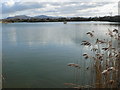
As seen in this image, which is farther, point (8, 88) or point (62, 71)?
point (62, 71)

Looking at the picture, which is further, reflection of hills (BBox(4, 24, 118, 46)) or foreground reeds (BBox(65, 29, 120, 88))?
reflection of hills (BBox(4, 24, 118, 46))

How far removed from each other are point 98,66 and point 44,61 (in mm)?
3304

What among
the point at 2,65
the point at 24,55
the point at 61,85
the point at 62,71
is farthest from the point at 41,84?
the point at 24,55

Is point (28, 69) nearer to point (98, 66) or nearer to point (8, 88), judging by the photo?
point (8, 88)

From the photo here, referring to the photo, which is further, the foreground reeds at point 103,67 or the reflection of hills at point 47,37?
the reflection of hills at point 47,37

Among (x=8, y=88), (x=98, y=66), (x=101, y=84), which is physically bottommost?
(x=8, y=88)

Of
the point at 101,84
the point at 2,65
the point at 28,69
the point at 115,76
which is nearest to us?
the point at 101,84

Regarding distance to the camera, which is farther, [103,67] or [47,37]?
[47,37]

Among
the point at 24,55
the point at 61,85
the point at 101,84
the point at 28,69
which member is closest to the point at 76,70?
the point at 61,85

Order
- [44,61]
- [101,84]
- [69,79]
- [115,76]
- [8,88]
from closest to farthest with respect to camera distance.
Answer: [101,84] → [115,76] → [8,88] → [69,79] → [44,61]

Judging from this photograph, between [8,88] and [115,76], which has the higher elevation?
[115,76]

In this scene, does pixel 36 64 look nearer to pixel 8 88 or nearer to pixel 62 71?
pixel 62 71

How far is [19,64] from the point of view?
5777mm

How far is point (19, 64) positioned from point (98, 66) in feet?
10.8
